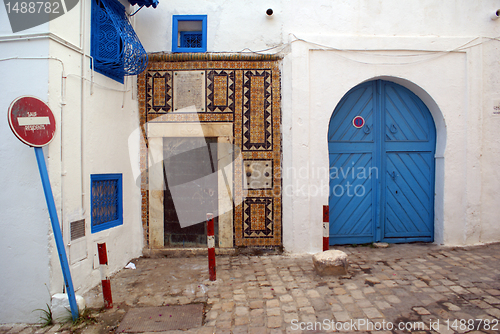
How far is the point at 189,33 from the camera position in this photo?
493 cm

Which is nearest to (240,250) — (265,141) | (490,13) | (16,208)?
(265,141)

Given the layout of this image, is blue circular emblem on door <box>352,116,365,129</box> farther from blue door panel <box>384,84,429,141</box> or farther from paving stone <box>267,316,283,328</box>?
paving stone <box>267,316,283,328</box>

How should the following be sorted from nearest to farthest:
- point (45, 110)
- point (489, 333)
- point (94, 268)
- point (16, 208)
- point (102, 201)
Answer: point (489, 333) < point (45, 110) < point (16, 208) < point (94, 268) < point (102, 201)

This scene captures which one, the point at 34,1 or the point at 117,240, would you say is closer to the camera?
the point at 34,1

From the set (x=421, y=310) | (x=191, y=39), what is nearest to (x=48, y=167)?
(x=191, y=39)

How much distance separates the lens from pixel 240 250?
15.7 ft

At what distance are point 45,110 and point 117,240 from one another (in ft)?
7.37

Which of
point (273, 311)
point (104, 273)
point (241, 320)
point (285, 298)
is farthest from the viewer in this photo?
point (285, 298)

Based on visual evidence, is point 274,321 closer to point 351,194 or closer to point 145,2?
point 351,194

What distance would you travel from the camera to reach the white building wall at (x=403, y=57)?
476 centimetres

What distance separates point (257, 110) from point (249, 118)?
0.64 feet

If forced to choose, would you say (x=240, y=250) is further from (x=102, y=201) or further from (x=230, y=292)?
(x=102, y=201)

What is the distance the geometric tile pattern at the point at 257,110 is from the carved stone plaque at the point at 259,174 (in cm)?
26

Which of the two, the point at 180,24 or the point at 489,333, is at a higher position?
the point at 180,24
